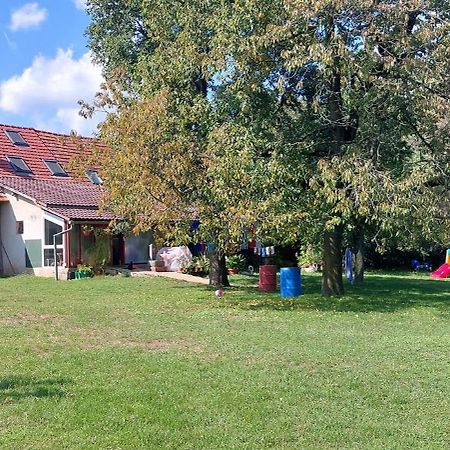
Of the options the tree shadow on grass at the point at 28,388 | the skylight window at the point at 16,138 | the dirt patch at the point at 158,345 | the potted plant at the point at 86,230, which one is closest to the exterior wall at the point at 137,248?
the potted plant at the point at 86,230

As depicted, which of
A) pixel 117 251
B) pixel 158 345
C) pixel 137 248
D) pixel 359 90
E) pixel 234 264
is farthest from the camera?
pixel 234 264

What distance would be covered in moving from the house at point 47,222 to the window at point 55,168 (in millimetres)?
219

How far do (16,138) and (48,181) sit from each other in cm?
353

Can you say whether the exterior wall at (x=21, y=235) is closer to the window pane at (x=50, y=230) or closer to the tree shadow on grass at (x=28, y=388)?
the window pane at (x=50, y=230)

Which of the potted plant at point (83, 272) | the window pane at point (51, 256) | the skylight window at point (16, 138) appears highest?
the skylight window at point (16, 138)

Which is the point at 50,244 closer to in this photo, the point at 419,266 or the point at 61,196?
the point at 61,196

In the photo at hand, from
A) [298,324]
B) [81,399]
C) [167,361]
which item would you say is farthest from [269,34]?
[81,399]

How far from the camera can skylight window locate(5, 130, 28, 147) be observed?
32344 millimetres

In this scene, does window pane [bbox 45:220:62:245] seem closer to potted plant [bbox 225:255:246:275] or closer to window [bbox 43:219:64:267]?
window [bbox 43:219:64:267]

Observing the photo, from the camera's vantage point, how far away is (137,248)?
98.9 feet

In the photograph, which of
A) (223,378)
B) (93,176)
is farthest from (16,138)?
(223,378)

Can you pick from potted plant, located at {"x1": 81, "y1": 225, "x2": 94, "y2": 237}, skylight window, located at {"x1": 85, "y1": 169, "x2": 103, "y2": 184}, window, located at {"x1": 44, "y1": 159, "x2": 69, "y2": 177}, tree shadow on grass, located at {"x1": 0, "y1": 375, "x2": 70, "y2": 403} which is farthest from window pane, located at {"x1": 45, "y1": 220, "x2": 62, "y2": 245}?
tree shadow on grass, located at {"x1": 0, "y1": 375, "x2": 70, "y2": 403}

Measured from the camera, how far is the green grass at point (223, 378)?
5.84 meters

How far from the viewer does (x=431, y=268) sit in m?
36.8
